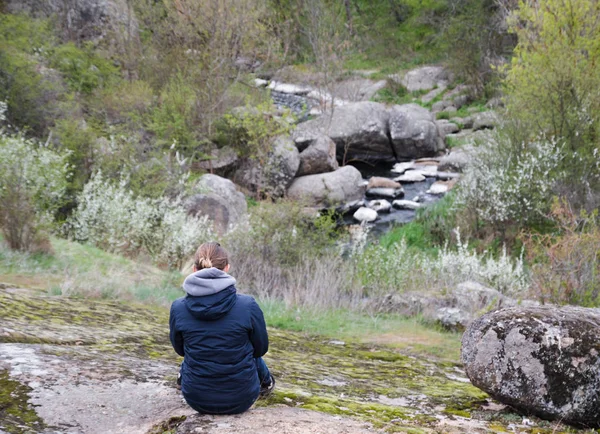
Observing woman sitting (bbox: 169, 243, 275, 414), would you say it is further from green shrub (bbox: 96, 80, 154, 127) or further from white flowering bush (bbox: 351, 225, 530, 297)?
green shrub (bbox: 96, 80, 154, 127)

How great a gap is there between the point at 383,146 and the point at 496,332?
956 inches

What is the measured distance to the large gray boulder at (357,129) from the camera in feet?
88.1

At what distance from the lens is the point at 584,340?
403cm

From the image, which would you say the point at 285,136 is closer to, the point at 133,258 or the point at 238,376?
the point at 133,258

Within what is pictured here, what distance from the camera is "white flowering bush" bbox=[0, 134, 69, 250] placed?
30.1 ft

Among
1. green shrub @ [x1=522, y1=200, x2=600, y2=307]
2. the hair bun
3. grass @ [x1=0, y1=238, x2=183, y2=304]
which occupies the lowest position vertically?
grass @ [x1=0, y1=238, x2=183, y2=304]

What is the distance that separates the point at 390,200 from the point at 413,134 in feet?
19.3

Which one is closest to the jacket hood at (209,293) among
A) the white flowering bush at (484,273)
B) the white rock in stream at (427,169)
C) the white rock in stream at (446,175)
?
the white flowering bush at (484,273)

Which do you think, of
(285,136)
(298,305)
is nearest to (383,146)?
(285,136)

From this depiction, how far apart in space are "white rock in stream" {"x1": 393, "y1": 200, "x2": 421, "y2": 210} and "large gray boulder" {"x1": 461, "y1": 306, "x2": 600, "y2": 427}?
1766 centimetres

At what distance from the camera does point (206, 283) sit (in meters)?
3.50

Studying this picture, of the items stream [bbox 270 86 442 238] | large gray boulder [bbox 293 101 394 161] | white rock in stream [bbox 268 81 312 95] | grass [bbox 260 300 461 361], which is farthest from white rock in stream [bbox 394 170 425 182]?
grass [bbox 260 300 461 361]

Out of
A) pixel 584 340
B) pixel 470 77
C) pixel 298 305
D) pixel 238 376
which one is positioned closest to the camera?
pixel 238 376

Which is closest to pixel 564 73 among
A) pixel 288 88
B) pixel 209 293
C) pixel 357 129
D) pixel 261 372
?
pixel 357 129
